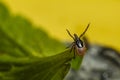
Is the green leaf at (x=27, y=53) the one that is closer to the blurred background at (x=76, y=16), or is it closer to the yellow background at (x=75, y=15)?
the blurred background at (x=76, y=16)

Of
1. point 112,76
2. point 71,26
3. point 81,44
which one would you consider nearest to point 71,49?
point 81,44

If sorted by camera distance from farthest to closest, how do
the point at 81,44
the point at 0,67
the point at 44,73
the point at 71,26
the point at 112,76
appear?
the point at 71,26, the point at 112,76, the point at 0,67, the point at 44,73, the point at 81,44

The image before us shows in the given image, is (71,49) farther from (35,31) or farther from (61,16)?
(61,16)

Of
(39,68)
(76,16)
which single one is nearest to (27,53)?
(39,68)

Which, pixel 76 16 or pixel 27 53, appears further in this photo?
pixel 76 16

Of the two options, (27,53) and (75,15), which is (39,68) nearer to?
(27,53)

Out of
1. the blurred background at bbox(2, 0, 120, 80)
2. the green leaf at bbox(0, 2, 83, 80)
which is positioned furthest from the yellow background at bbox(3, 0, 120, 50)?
the green leaf at bbox(0, 2, 83, 80)

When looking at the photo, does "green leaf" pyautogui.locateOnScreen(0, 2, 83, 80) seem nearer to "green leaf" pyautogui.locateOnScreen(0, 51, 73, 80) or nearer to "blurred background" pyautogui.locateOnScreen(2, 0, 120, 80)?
"green leaf" pyautogui.locateOnScreen(0, 51, 73, 80)
